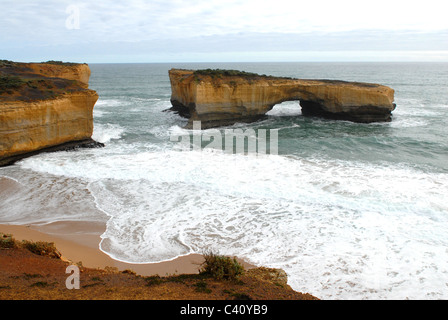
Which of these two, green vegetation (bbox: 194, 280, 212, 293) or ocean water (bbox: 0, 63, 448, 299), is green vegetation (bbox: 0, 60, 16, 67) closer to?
ocean water (bbox: 0, 63, 448, 299)

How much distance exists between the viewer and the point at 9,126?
15797mm

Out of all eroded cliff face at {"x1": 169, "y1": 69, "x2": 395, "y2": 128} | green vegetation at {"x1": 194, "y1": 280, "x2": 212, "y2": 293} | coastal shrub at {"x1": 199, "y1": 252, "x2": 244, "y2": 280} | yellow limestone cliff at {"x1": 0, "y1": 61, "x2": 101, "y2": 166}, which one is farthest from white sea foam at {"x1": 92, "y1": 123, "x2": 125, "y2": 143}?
green vegetation at {"x1": 194, "y1": 280, "x2": 212, "y2": 293}

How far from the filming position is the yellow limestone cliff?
16.0 meters

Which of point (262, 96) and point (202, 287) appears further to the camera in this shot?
point (262, 96)

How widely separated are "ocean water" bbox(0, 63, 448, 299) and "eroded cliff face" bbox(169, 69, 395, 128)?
18.6ft

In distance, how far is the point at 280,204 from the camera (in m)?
12.2

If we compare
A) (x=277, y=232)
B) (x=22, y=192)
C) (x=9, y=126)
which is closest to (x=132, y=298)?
(x=277, y=232)

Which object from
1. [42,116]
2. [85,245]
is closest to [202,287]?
[85,245]

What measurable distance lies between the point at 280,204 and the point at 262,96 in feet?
52.8

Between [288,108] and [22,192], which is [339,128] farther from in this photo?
[22,192]

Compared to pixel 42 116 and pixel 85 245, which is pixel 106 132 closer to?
pixel 42 116

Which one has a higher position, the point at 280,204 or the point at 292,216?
the point at 280,204

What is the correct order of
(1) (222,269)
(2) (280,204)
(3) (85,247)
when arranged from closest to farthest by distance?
1. (1) (222,269)
2. (3) (85,247)
3. (2) (280,204)
